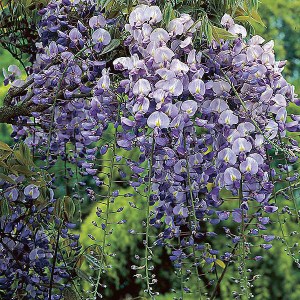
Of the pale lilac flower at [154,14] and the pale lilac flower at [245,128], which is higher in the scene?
the pale lilac flower at [154,14]

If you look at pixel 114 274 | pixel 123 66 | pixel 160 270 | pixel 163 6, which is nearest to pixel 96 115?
pixel 123 66

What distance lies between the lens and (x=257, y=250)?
278 centimetres

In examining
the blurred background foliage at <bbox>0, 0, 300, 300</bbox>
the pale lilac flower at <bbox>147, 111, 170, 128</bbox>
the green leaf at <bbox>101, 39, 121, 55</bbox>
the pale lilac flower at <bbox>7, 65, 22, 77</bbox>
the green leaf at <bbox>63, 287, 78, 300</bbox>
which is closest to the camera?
the pale lilac flower at <bbox>147, 111, 170, 128</bbox>

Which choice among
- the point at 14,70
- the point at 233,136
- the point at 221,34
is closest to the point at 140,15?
the point at 221,34

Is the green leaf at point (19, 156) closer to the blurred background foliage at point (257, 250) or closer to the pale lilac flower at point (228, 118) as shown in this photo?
the pale lilac flower at point (228, 118)

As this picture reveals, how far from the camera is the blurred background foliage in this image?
2637 millimetres

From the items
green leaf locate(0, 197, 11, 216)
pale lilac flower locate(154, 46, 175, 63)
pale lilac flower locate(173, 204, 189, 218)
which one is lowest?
green leaf locate(0, 197, 11, 216)

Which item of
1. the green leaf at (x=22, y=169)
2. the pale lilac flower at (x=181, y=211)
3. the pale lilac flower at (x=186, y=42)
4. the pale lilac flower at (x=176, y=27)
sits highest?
the pale lilac flower at (x=176, y=27)

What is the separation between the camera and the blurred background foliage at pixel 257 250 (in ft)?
8.65

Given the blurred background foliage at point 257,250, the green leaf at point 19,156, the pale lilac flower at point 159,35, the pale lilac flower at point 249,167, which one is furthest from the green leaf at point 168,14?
the blurred background foliage at point 257,250

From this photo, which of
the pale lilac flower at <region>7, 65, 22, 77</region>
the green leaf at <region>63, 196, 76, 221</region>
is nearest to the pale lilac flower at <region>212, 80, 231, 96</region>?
the green leaf at <region>63, 196, 76, 221</region>

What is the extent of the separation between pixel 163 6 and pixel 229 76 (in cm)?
15

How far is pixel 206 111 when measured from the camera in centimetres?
100

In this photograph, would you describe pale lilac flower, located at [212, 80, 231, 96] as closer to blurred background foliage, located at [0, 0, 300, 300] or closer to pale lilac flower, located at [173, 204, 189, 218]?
pale lilac flower, located at [173, 204, 189, 218]
